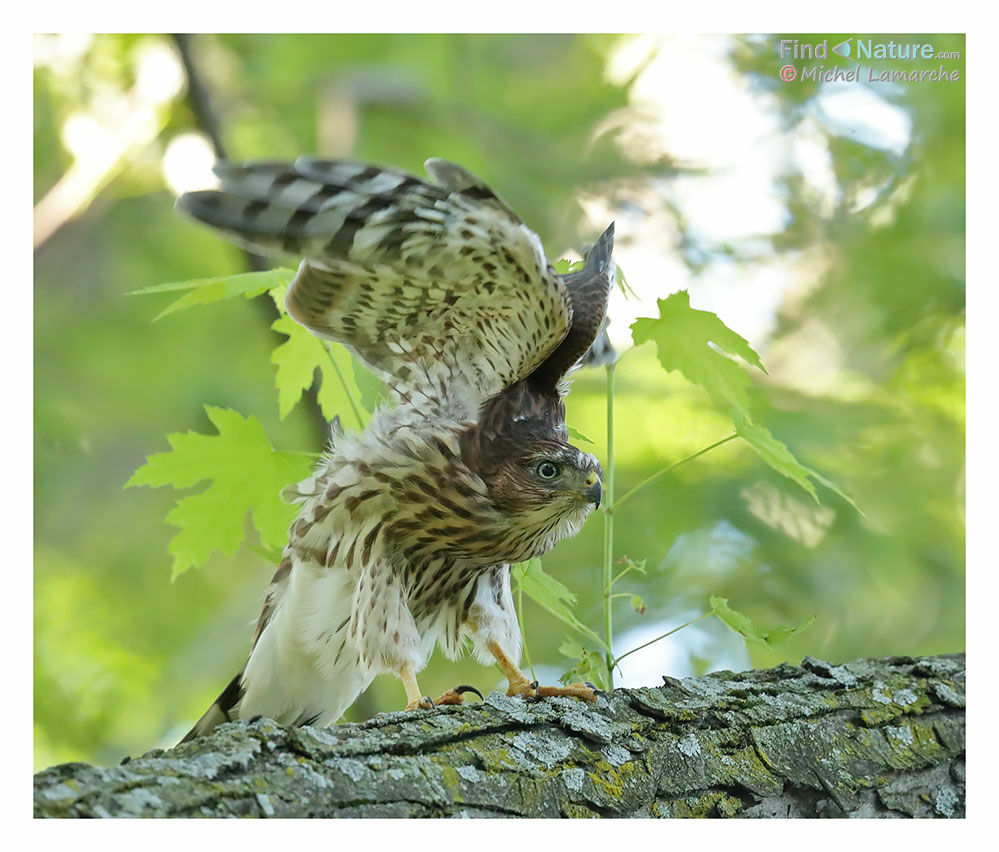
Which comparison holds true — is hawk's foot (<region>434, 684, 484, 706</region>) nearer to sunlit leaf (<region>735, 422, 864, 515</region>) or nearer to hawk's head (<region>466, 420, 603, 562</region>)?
hawk's head (<region>466, 420, 603, 562</region>)

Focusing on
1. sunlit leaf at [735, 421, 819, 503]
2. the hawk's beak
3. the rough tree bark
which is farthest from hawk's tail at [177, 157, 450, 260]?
the rough tree bark

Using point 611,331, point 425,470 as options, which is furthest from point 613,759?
point 611,331

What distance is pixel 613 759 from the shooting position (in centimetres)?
207

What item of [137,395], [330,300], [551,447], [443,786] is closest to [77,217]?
[137,395]

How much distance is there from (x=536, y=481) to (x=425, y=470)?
0.96ft

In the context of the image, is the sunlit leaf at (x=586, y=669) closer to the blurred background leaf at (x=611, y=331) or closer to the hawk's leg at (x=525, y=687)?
the hawk's leg at (x=525, y=687)

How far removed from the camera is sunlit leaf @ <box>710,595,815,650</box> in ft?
7.53

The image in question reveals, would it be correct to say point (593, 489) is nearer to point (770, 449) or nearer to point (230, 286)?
point (770, 449)

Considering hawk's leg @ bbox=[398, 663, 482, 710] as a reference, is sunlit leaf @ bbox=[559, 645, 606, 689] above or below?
above

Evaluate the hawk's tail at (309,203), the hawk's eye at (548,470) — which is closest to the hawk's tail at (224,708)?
the hawk's eye at (548,470)

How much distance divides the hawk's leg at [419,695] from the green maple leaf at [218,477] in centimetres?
54

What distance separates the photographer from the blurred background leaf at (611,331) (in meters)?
3.56
